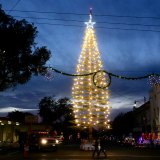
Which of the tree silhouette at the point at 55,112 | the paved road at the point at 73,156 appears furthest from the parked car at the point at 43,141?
the tree silhouette at the point at 55,112

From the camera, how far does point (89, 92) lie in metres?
56.5

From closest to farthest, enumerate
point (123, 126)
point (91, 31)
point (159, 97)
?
point (91, 31), point (159, 97), point (123, 126)

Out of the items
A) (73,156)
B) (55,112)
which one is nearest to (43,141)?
(73,156)

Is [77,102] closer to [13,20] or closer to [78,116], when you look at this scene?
[78,116]

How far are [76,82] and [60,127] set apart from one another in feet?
227

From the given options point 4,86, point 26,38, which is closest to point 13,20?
point 26,38

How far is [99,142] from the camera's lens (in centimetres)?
3241

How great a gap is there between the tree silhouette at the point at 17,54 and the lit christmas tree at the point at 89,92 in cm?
2080

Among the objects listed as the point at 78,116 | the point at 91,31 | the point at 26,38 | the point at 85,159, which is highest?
the point at 91,31

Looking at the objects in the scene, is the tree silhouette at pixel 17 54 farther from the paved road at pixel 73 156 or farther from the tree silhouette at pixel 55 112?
the tree silhouette at pixel 55 112

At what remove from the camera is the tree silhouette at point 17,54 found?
100 ft

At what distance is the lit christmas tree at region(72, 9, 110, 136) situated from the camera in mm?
55031

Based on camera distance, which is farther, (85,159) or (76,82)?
(76,82)

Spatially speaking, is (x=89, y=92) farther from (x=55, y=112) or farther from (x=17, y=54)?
(x=55, y=112)
